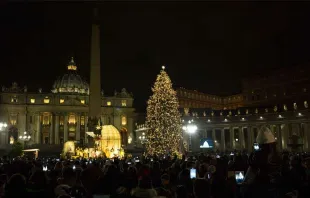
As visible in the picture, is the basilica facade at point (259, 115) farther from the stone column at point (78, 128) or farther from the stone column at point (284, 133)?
the stone column at point (78, 128)

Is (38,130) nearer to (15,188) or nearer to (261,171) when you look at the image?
(15,188)

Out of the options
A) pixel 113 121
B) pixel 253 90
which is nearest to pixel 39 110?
pixel 113 121

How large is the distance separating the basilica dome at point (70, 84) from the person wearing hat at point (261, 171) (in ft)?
391

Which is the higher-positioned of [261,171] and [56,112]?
[56,112]

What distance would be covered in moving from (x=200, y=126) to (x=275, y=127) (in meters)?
16.8

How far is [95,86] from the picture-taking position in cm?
3853

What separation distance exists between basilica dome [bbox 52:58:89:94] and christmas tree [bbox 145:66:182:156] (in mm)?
94334

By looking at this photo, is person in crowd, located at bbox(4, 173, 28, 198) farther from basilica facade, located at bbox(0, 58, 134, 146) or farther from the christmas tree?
basilica facade, located at bbox(0, 58, 134, 146)

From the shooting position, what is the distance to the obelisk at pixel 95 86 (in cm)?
3794

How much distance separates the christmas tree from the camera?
3266cm

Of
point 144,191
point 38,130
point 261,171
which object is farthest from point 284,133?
point 38,130

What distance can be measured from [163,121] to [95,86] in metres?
10.3

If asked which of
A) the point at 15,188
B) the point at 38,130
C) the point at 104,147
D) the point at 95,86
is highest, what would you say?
the point at 95,86

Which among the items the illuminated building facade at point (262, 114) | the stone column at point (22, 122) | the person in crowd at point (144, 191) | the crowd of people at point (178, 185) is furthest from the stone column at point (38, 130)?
the person in crowd at point (144, 191)
